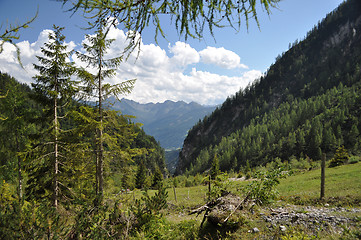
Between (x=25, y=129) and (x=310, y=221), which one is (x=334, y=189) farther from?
(x=25, y=129)

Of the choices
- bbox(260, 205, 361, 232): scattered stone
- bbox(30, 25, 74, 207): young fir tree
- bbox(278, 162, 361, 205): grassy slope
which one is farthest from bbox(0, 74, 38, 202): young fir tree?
bbox(278, 162, 361, 205): grassy slope

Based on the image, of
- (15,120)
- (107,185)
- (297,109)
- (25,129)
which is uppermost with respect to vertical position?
(297,109)

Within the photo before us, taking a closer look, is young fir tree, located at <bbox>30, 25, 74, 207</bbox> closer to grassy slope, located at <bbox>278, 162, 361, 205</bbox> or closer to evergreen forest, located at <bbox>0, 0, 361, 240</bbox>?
evergreen forest, located at <bbox>0, 0, 361, 240</bbox>

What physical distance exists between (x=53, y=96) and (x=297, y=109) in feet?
408

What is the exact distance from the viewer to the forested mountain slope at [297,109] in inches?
2695

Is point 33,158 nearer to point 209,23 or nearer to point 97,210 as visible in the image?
point 97,210

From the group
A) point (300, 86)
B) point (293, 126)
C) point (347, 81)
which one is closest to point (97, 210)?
point (293, 126)

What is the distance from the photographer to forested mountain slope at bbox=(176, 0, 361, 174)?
68.4 meters

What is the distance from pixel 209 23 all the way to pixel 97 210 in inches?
194

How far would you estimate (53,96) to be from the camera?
34.6 ft

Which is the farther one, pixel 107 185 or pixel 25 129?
pixel 25 129

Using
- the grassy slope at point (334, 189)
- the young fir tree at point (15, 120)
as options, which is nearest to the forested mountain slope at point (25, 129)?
the young fir tree at point (15, 120)

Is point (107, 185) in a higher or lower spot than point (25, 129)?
lower

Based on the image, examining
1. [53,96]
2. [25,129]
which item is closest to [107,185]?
[53,96]
